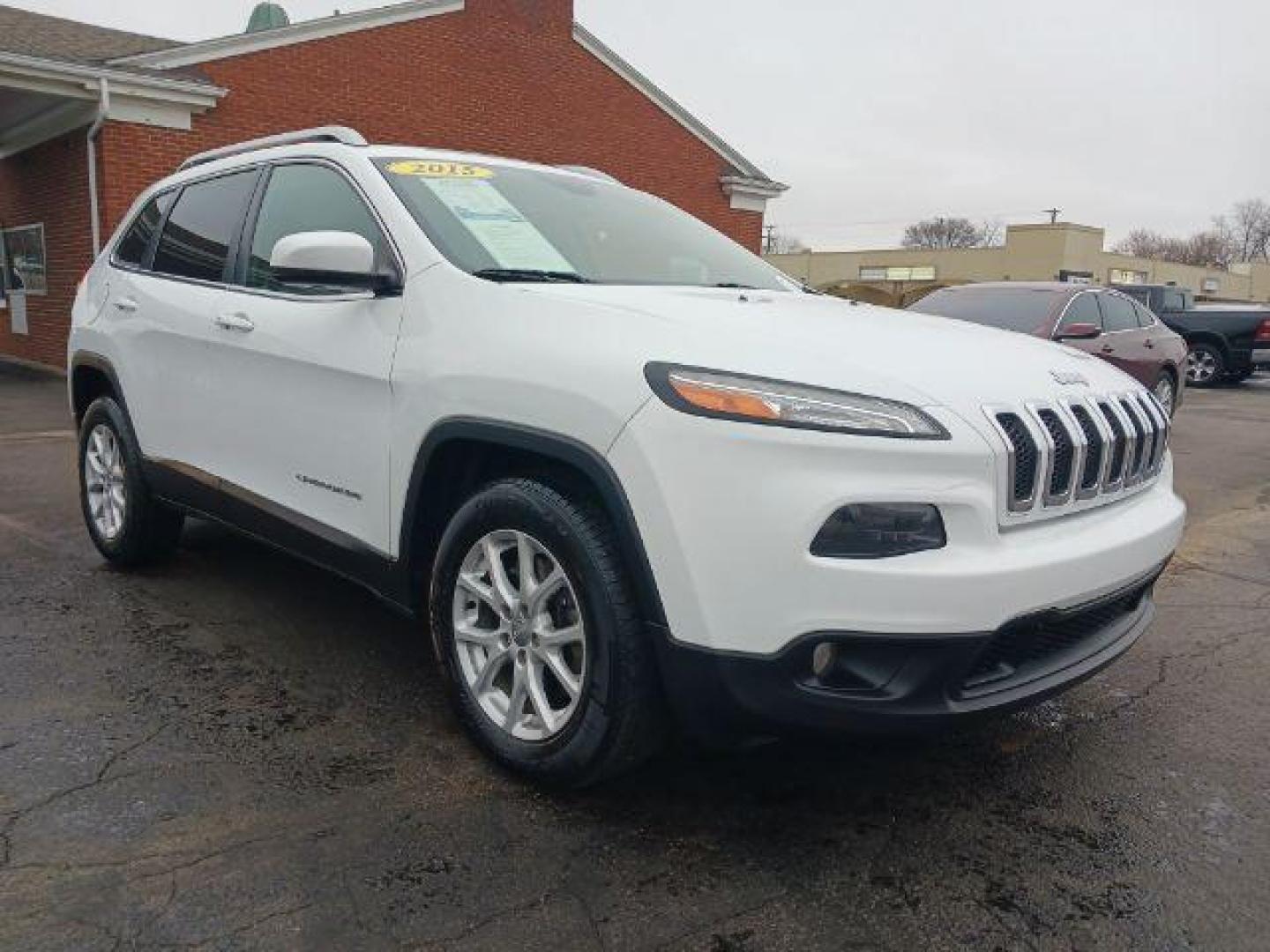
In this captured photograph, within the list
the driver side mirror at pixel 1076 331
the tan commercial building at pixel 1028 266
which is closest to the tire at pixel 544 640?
the driver side mirror at pixel 1076 331

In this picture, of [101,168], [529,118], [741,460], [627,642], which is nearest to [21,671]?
[627,642]

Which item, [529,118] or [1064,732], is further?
[529,118]

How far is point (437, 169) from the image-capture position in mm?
3412

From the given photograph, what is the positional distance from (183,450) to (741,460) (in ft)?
8.80

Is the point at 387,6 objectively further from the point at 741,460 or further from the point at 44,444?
the point at 741,460

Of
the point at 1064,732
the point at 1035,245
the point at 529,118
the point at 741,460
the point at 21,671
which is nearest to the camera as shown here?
the point at 741,460

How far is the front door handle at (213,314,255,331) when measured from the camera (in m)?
3.55

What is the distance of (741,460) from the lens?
2.21 metres

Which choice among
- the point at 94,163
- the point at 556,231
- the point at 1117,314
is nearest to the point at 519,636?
the point at 556,231

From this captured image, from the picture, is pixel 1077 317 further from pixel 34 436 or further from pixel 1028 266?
pixel 1028 266

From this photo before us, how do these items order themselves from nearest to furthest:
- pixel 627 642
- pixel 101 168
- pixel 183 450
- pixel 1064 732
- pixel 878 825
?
1. pixel 627 642
2. pixel 878 825
3. pixel 1064 732
4. pixel 183 450
5. pixel 101 168

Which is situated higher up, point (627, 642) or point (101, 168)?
point (101, 168)

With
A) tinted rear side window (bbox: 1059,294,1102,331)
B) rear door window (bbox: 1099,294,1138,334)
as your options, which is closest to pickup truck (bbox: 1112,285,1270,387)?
rear door window (bbox: 1099,294,1138,334)

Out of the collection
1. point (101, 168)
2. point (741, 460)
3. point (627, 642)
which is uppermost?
point (101, 168)
